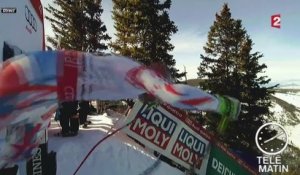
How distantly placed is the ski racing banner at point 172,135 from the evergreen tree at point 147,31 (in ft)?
51.0

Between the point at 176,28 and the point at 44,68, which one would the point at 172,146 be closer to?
the point at 44,68

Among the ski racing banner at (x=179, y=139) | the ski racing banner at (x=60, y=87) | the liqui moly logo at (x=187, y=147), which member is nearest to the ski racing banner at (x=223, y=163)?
the ski racing banner at (x=179, y=139)

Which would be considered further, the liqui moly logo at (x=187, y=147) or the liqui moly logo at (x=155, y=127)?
the liqui moly logo at (x=187, y=147)

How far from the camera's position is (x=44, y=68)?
200 cm

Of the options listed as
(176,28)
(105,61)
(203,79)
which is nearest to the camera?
(105,61)

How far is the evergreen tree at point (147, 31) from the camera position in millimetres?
27516

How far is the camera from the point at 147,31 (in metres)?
28.1

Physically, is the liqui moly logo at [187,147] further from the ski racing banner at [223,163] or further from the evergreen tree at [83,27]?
the evergreen tree at [83,27]

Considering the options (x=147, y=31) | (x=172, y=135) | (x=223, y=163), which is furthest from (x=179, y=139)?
(x=147, y=31)

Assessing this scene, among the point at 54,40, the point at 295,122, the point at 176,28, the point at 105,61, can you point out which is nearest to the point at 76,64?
the point at 105,61

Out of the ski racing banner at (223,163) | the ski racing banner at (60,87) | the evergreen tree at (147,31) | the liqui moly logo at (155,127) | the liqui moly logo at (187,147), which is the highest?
the evergreen tree at (147,31)

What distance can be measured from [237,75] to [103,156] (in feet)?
68.2

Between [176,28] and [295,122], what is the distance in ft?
355

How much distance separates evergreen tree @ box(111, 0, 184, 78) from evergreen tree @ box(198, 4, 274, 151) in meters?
4.25
